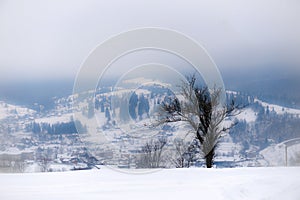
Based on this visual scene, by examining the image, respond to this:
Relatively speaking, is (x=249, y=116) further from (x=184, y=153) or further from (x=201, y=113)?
(x=201, y=113)

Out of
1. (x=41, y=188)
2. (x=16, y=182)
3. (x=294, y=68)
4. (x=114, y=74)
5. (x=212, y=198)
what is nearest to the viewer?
(x=212, y=198)

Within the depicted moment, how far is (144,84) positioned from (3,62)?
35.9 ft

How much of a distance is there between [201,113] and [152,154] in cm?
198

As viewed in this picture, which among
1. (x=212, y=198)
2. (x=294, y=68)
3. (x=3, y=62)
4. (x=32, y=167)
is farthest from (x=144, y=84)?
(x=294, y=68)

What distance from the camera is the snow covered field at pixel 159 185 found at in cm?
372

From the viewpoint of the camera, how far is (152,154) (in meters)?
9.57

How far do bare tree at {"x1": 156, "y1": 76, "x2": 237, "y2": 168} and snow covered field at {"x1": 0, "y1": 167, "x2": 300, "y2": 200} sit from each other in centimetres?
342

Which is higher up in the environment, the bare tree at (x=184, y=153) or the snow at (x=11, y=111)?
the snow at (x=11, y=111)

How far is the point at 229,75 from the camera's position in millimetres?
17578

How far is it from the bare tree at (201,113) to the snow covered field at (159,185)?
11.2 ft

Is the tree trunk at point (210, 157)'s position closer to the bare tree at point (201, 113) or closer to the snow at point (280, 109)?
the bare tree at point (201, 113)

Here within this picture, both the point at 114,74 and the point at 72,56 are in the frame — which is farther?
the point at 72,56

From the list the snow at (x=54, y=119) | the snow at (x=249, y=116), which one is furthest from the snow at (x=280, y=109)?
the snow at (x=54, y=119)

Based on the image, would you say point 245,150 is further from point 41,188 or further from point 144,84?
point 41,188
